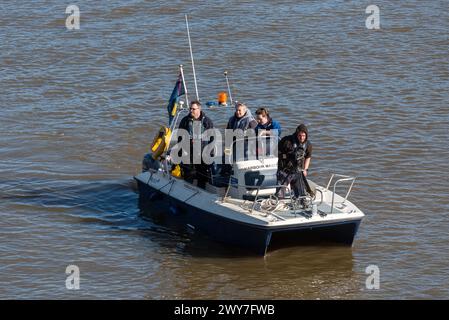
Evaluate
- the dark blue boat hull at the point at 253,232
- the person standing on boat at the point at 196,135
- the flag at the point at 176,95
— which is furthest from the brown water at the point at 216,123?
the flag at the point at 176,95

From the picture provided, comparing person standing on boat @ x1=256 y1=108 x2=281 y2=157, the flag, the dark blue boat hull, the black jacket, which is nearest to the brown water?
the dark blue boat hull

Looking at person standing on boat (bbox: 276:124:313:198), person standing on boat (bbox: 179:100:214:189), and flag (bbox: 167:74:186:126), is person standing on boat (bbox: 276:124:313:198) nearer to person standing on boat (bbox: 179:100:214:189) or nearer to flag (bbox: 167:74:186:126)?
person standing on boat (bbox: 179:100:214:189)

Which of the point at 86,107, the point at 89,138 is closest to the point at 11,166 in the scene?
the point at 89,138

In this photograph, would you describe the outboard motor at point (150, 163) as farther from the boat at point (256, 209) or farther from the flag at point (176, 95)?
the flag at point (176, 95)

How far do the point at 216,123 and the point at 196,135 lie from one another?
4263 millimetres

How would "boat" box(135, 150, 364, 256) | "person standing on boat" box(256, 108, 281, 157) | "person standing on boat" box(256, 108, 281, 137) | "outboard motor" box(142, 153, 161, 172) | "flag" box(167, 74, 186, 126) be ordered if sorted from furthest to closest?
"outboard motor" box(142, 153, 161, 172) → "flag" box(167, 74, 186, 126) → "person standing on boat" box(256, 108, 281, 137) → "person standing on boat" box(256, 108, 281, 157) → "boat" box(135, 150, 364, 256)

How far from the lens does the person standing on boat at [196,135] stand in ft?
46.4

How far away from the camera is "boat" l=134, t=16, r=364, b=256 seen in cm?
1280

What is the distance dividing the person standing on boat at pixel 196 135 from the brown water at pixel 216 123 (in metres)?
0.86

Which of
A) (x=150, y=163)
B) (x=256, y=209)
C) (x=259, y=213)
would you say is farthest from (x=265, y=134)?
(x=150, y=163)

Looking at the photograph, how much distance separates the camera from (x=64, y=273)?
1310cm

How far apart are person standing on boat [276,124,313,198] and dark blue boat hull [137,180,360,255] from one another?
0.58 metres

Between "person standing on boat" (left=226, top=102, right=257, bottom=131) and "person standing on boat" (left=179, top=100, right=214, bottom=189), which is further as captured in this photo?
"person standing on boat" (left=179, top=100, right=214, bottom=189)

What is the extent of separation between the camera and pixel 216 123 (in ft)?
60.6
